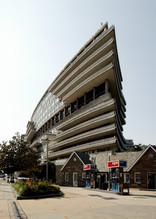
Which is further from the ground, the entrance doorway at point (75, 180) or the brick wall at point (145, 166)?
the brick wall at point (145, 166)

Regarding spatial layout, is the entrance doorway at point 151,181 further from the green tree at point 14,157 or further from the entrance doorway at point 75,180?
the green tree at point 14,157

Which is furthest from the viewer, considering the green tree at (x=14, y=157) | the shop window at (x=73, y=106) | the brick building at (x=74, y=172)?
the shop window at (x=73, y=106)

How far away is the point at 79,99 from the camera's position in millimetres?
73562

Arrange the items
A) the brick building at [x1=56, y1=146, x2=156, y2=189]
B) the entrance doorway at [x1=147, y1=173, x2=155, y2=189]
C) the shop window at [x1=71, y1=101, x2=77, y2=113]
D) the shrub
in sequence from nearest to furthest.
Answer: the shrub < the entrance doorway at [x1=147, y1=173, x2=155, y2=189] < the brick building at [x1=56, y1=146, x2=156, y2=189] < the shop window at [x1=71, y1=101, x2=77, y2=113]

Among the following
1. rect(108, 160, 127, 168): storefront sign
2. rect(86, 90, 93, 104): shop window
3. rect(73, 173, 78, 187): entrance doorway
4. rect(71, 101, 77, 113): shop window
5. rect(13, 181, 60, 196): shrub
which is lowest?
rect(73, 173, 78, 187): entrance doorway

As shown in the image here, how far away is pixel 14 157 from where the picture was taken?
48906 mm

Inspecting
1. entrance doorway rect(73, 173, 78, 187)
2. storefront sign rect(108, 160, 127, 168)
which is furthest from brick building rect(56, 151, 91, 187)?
storefront sign rect(108, 160, 127, 168)

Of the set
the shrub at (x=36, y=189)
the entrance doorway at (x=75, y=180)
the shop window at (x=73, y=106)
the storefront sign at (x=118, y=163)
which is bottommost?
the entrance doorway at (x=75, y=180)

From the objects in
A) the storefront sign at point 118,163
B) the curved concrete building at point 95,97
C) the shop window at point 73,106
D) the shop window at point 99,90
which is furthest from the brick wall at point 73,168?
the shop window at point 73,106

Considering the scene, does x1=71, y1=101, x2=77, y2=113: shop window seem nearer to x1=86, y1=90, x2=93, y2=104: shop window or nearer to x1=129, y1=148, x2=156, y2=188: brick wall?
x1=86, y1=90, x2=93, y2=104: shop window

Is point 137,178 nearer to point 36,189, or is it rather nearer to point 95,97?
point 36,189

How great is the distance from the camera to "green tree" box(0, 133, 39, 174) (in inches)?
1828

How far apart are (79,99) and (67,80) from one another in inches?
306

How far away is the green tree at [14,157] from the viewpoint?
46.4 metres
